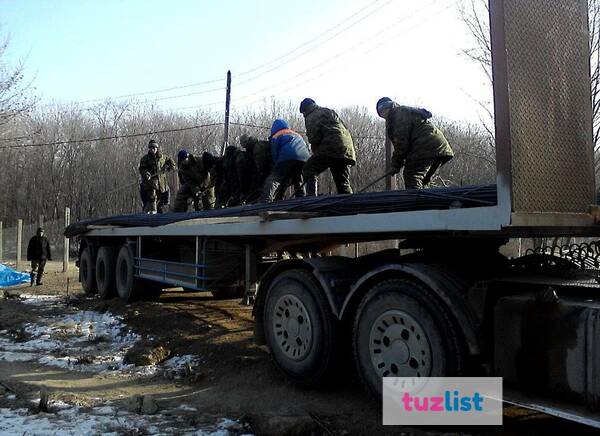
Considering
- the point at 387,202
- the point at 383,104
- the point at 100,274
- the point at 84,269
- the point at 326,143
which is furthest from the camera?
the point at 84,269

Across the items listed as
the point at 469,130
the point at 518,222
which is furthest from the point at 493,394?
the point at 469,130

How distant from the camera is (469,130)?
31281 mm

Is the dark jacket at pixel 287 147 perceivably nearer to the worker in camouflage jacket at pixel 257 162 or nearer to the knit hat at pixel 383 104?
the worker in camouflage jacket at pixel 257 162

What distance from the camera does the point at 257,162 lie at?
981 centimetres

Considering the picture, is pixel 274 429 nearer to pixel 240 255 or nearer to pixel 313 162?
pixel 240 255

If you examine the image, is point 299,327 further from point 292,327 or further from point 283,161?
point 283,161

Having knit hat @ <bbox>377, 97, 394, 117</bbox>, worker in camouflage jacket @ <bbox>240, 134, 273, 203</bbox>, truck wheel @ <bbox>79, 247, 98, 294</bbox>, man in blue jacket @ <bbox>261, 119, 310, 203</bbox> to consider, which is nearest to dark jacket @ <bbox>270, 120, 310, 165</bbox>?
man in blue jacket @ <bbox>261, 119, 310, 203</bbox>

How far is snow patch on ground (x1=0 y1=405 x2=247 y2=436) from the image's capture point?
414cm

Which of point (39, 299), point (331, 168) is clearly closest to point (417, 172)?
point (331, 168)

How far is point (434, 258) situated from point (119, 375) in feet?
11.9

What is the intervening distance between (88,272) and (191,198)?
8.99ft

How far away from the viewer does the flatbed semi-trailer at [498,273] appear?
356 cm

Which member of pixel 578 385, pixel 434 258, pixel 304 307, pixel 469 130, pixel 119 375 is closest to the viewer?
pixel 578 385

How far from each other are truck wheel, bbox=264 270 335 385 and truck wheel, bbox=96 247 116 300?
21.1 feet
